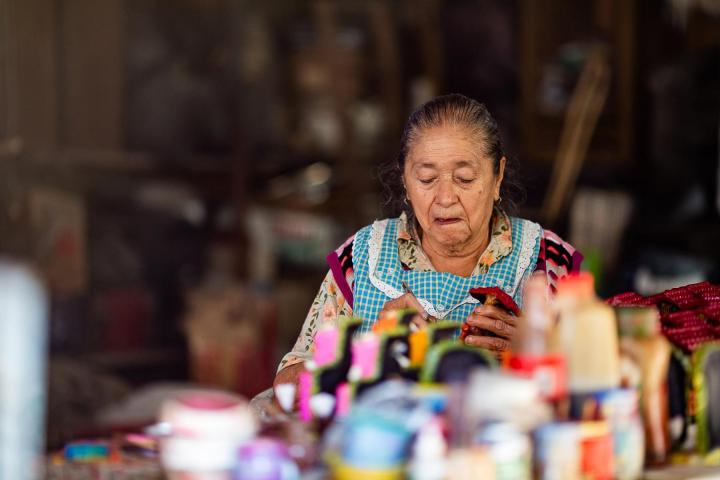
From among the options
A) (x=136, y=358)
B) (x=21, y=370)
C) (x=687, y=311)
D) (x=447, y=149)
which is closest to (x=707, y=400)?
(x=687, y=311)

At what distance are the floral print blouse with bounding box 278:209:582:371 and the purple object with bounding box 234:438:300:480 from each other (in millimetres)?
1073

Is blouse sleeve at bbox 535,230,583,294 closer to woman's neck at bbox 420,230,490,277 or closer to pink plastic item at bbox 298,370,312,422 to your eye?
woman's neck at bbox 420,230,490,277

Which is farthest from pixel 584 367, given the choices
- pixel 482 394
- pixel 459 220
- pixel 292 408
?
pixel 459 220

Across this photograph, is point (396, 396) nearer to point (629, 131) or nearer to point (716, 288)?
point (716, 288)

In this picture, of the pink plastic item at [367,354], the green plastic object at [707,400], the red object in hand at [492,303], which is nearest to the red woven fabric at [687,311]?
the green plastic object at [707,400]

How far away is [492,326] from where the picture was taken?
7.48 feet

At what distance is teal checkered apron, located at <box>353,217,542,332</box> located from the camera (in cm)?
260

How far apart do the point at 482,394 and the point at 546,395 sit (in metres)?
0.15

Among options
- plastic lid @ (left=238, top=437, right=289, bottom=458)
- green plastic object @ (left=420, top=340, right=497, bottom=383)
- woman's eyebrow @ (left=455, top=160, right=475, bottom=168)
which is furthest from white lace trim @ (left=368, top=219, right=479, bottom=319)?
plastic lid @ (left=238, top=437, right=289, bottom=458)

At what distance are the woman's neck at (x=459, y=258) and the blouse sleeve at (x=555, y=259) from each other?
0.52 feet

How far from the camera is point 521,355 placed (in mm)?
1656

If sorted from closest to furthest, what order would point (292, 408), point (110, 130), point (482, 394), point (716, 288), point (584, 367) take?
1. point (482, 394)
2. point (584, 367)
3. point (292, 408)
4. point (716, 288)
5. point (110, 130)

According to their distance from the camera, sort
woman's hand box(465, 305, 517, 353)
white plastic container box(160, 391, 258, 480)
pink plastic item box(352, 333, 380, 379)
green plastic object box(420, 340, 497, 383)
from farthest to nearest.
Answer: woman's hand box(465, 305, 517, 353) < pink plastic item box(352, 333, 380, 379) < green plastic object box(420, 340, 497, 383) < white plastic container box(160, 391, 258, 480)

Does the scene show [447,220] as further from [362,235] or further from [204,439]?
[204,439]
